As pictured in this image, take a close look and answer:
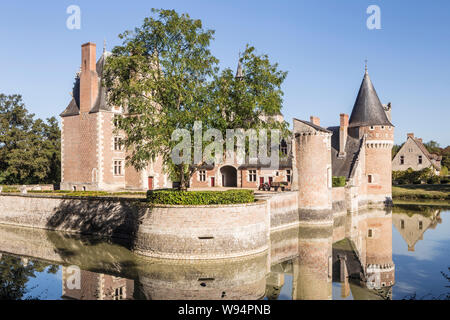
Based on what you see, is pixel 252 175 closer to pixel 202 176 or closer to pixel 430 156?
pixel 202 176

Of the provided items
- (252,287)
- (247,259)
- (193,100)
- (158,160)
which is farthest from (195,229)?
(158,160)

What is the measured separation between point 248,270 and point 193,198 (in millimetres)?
3508

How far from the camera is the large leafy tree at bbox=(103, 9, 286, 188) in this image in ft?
50.2

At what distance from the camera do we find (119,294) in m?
11.4

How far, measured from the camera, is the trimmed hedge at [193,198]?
1530 cm

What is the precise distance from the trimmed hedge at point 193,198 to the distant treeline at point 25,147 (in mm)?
21748

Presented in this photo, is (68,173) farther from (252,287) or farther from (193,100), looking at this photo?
(252,287)

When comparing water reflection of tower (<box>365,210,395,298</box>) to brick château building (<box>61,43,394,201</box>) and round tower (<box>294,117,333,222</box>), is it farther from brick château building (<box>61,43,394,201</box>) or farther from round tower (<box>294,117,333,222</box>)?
brick château building (<box>61,43,394,201</box>)

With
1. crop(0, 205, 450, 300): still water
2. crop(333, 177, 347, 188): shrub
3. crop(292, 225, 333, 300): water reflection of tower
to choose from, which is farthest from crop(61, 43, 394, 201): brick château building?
crop(0, 205, 450, 300): still water

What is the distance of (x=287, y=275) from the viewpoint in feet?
45.9

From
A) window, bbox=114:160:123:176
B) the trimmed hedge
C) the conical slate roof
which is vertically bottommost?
the trimmed hedge

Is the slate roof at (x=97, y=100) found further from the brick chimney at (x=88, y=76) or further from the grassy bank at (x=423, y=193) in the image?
the grassy bank at (x=423, y=193)

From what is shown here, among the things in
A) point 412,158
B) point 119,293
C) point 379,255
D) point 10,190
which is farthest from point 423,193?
point 10,190

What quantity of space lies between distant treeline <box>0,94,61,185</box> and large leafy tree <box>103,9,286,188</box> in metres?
20.7
